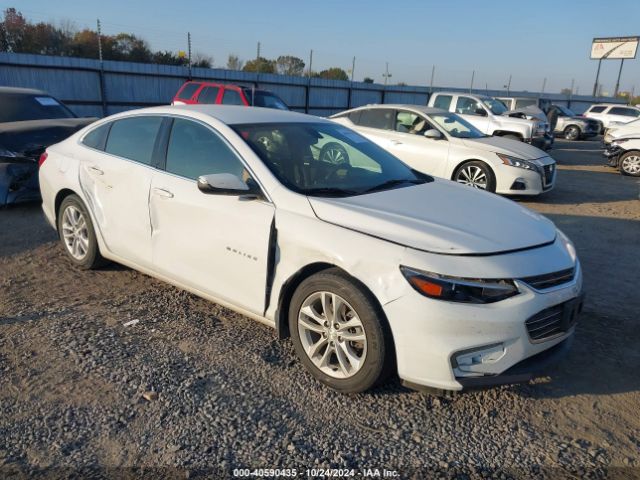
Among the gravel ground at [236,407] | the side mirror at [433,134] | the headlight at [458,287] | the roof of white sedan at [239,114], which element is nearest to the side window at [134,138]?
the roof of white sedan at [239,114]

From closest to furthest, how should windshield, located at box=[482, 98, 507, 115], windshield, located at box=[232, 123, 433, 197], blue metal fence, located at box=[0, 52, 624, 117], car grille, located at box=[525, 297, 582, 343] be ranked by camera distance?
car grille, located at box=[525, 297, 582, 343], windshield, located at box=[232, 123, 433, 197], blue metal fence, located at box=[0, 52, 624, 117], windshield, located at box=[482, 98, 507, 115]

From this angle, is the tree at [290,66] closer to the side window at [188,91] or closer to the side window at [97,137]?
the side window at [188,91]

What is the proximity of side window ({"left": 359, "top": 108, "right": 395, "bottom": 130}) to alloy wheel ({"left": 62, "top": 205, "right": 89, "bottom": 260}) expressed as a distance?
6.18 metres

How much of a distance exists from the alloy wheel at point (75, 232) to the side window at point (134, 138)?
29.9 inches

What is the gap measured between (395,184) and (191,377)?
2.00 metres

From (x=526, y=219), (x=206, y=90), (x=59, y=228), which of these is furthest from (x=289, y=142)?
(x=206, y=90)

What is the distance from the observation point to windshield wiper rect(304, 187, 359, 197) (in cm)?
333

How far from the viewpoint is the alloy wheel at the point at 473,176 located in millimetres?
8547

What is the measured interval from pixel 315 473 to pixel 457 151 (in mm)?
7183

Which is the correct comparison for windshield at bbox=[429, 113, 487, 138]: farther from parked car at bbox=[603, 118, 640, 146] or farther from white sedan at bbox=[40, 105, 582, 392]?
parked car at bbox=[603, 118, 640, 146]

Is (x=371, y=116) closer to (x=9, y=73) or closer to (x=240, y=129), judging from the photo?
(x=240, y=129)

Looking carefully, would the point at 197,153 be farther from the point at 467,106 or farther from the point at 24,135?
the point at 467,106

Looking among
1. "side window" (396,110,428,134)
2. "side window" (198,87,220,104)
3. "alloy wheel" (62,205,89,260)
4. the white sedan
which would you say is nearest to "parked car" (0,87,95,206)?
"alloy wheel" (62,205,89,260)

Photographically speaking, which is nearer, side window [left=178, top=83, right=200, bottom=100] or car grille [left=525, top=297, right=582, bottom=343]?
car grille [left=525, top=297, right=582, bottom=343]
